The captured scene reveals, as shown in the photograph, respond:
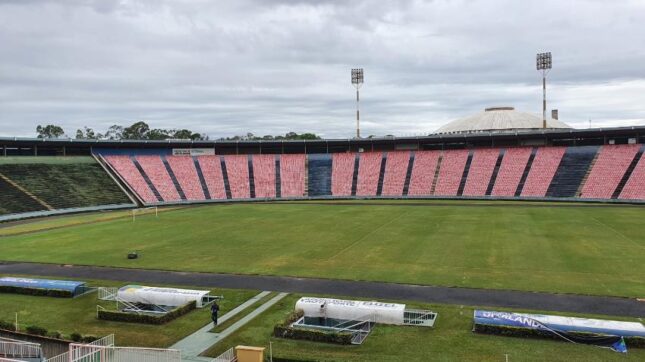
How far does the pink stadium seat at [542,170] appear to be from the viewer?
270ft

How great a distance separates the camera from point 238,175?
9819 cm

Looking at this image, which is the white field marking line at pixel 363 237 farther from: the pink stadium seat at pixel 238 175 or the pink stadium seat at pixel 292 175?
the pink stadium seat at pixel 238 175

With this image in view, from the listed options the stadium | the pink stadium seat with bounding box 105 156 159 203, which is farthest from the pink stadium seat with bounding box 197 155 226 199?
the pink stadium seat with bounding box 105 156 159 203

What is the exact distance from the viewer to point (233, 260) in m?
38.8

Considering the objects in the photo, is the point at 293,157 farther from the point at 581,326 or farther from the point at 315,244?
the point at 581,326

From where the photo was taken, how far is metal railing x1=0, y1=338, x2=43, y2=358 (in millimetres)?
20094

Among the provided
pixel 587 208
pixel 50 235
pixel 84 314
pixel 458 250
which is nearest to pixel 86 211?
pixel 50 235

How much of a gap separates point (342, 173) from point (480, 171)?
2650cm

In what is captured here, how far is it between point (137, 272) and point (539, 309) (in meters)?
26.7

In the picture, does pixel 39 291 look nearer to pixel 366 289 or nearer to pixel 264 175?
pixel 366 289

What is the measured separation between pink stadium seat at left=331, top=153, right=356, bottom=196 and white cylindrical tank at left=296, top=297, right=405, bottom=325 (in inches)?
2702

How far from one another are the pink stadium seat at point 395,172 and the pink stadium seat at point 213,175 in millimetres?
30682

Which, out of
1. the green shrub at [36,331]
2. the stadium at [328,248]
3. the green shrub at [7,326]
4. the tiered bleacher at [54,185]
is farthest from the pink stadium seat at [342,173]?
the green shrub at [36,331]

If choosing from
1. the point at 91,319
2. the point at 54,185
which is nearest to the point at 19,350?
the point at 91,319
